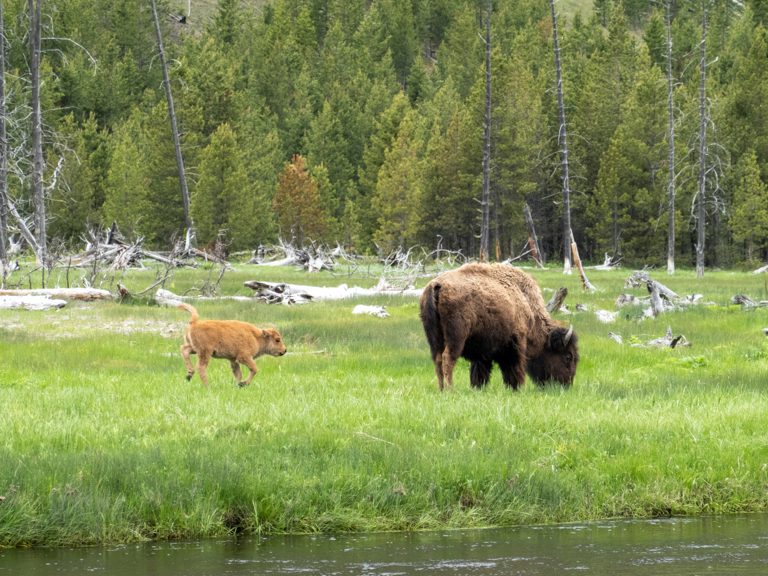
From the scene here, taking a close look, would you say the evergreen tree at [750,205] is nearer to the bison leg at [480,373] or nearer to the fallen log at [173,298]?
the fallen log at [173,298]

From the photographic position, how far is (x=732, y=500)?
32.3ft

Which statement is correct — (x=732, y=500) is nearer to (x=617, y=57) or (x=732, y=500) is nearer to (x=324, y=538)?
(x=324, y=538)

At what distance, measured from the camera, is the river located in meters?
7.51

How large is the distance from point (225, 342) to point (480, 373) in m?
3.40

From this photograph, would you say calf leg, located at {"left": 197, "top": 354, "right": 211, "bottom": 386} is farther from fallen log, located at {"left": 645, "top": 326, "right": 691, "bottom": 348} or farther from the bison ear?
fallen log, located at {"left": 645, "top": 326, "right": 691, "bottom": 348}

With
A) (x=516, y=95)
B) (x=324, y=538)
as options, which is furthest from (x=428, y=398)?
(x=516, y=95)

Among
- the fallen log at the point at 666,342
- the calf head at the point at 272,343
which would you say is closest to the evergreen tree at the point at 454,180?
the fallen log at the point at 666,342

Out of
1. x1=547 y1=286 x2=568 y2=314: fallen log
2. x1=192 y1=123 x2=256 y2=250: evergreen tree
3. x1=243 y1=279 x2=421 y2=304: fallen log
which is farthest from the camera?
x1=192 y1=123 x2=256 y2=250: evergreen tree

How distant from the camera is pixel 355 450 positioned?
32.9 ft

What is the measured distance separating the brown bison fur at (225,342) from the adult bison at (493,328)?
2257 millimetres

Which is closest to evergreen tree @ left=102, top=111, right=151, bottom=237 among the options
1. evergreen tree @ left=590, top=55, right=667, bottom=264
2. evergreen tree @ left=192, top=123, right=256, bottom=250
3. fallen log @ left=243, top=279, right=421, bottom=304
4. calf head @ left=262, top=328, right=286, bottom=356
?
evergreen tree @ left=192, top=123, right=256, bottom=250

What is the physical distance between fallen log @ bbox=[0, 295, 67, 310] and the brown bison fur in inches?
433

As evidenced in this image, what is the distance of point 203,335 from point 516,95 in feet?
192

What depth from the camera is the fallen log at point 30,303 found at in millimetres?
23681
